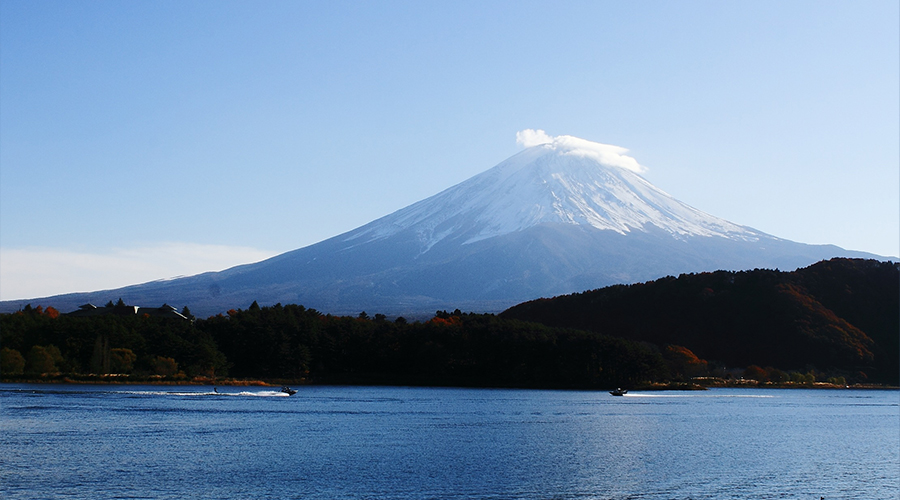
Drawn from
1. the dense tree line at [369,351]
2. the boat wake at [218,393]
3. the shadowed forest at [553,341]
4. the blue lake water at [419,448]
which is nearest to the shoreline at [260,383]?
the shadowed forest at [553,341]

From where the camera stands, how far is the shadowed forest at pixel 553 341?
237 ft

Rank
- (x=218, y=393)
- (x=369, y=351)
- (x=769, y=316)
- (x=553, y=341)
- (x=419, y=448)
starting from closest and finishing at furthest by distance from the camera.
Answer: (x=419, y=448)
(x=218, y=393)
(x=553, y=341)
(x=369, y=351)
(x=769, y=316)

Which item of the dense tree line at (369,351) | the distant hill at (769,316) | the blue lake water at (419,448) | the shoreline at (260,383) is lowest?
the blue lake water at (419,448)

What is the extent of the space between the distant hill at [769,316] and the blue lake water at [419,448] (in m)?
38.4

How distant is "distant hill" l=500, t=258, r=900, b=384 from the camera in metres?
102

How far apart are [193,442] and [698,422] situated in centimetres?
3015

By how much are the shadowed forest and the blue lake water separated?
9020 millimetres

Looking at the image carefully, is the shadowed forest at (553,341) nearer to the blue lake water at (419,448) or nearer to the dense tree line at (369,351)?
the dense tree line at (369,351)

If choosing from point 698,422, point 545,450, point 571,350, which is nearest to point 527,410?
point 698,422

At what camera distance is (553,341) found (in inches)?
3162

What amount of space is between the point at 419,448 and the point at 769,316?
77534 mm

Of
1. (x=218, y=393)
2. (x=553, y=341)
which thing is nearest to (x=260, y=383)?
(x=218, y=393)

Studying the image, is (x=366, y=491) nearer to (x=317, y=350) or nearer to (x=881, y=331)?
(x=317, y=350)

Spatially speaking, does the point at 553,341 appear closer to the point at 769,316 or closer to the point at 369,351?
the point at 369,351
